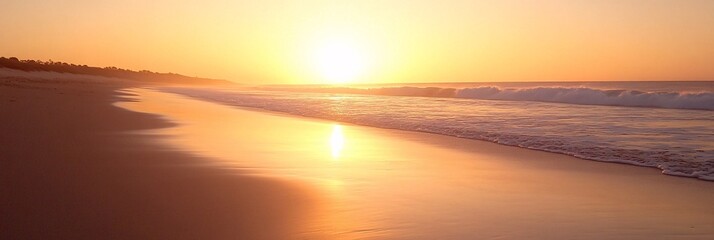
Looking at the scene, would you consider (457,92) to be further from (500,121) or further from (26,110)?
(26,110)

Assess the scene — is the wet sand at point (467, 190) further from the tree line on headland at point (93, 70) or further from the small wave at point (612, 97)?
the tree line on headland at point (93, 70)

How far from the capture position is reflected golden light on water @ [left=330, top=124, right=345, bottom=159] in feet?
32.2

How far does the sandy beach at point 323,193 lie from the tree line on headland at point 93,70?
65.2 m

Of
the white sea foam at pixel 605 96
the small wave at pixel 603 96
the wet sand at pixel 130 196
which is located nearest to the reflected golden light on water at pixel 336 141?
the wet sand at pixel 130 196

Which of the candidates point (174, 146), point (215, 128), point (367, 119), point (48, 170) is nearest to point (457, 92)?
point (367, 119)

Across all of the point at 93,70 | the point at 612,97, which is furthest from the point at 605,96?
the point at 93,70

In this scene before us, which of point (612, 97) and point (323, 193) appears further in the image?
point (612, 97)

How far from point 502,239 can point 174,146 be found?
22.3 feet

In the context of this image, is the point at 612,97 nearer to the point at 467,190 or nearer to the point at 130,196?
the point at 467,190

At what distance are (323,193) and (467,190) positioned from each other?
155 centimetres

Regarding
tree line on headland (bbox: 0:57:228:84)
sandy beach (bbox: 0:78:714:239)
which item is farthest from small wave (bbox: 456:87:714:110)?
tree line on headland (bbox: 0:57:228:84)

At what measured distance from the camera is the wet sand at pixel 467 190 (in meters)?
4.84

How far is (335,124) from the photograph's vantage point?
645 inches

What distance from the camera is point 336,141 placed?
11672 millimetres
